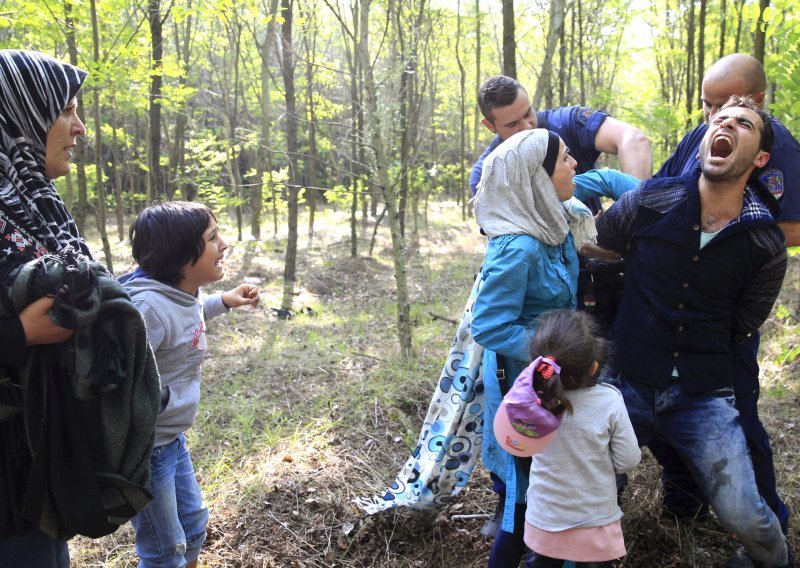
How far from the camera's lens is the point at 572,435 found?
2.04m

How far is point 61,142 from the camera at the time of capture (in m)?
1.65

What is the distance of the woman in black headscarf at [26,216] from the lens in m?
1.37

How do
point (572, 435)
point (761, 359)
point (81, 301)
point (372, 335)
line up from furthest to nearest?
point (372, 335), point (761, 359), point (572, 435), point (81, 301)

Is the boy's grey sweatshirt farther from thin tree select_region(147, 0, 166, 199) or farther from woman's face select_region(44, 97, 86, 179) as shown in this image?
thin tree select_region(147, 0, 166, 199)

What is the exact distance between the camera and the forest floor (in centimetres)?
288

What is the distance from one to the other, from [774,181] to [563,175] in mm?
816

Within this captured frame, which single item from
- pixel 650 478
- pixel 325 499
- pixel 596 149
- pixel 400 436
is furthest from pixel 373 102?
pixel 650 478

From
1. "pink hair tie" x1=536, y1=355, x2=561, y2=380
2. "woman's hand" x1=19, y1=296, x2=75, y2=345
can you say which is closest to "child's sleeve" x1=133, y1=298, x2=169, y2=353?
"woman's hand" x1=19, y1=296, x2=75, y2=345

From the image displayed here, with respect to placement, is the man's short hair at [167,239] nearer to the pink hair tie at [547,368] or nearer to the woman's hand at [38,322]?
the woman's hand at [38,322]

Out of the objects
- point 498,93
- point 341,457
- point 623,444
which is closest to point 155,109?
point 341,457

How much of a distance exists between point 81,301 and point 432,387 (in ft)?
11.6

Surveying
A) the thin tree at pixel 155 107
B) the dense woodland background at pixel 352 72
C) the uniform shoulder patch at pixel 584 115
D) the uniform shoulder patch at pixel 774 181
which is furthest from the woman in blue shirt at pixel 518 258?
the thin tree at pixel 155 107

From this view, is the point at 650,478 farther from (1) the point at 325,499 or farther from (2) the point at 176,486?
(2) the point at 176,486

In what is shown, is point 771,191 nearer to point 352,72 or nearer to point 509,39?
point 509,39
